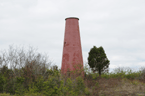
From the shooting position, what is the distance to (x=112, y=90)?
1284cm

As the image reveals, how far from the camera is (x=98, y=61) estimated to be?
57.0 ft

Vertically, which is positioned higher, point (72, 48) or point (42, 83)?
point (72, 48)

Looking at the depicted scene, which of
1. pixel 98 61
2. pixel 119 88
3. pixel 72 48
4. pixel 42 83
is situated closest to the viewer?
pixel 42 83

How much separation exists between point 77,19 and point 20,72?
766 centimetres

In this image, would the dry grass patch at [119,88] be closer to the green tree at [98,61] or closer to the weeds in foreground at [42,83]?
the weeds in foreground at [42,83]

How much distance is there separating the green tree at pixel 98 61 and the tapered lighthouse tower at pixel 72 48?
181cm

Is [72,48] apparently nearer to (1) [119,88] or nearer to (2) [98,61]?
(2) [98,61]

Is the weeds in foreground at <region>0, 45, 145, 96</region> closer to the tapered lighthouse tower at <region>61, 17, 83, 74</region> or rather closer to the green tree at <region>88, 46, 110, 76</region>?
the tapered lighthouse tower at <region>61, 17, 83, 74</region>

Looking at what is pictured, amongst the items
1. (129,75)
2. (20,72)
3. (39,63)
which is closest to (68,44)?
(39,63)

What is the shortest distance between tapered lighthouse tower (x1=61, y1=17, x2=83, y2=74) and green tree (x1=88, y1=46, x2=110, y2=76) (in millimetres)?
1807

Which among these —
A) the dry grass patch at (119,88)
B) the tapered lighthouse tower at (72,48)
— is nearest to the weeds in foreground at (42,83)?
the dry grass patch at (119,88)

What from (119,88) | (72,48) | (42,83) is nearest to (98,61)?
(72,48)

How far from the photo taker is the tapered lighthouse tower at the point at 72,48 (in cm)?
1555

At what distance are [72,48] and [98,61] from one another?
341 cm
